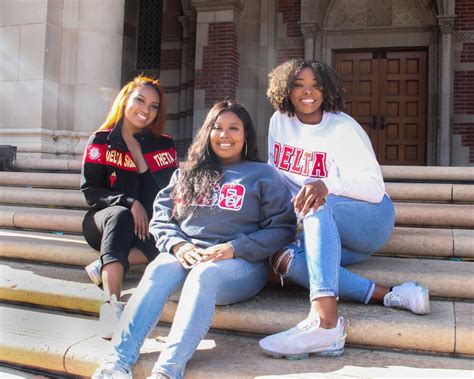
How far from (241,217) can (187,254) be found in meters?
0.34

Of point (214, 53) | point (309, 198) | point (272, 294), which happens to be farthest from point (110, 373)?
point (214, 53)

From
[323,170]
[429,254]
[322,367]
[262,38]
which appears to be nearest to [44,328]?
[322,367]

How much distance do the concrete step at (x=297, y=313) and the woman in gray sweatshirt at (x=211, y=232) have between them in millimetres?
134

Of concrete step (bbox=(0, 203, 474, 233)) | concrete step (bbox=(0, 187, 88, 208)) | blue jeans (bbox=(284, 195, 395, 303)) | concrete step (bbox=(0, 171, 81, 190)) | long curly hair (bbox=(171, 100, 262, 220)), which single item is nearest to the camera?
blue jeans (bbox=(284, 195, 395, 303))

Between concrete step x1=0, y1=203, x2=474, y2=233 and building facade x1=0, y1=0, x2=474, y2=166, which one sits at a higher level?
building facade x1=0, y1=0, x2=474, y2=166

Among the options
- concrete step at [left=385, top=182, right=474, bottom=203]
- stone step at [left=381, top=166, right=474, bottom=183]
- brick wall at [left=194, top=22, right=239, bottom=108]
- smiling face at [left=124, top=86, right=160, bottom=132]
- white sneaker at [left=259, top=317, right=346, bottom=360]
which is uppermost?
brick wall at [left=194, top=22, right=239, bottom=108]

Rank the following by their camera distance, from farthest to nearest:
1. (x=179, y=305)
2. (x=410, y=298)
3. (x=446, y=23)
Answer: (x=446, y=23) < (x=410, y=298) < (x=179, y=305)

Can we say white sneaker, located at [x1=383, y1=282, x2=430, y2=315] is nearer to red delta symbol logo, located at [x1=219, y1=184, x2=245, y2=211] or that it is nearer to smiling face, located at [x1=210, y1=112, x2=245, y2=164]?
red delta symbol logo, located at [x1=219, y1=184, x2=245, y2=211]

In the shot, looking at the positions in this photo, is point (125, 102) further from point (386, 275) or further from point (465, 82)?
point (465, 82)

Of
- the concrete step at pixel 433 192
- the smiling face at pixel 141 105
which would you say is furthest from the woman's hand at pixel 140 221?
the concrete step at pixel 433 192

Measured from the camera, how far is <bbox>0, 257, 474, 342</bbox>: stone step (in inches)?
107

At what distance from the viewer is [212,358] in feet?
8.13

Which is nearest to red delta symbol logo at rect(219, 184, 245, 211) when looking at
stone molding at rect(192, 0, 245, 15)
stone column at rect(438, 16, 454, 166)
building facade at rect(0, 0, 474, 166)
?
building facade at rect(0, 0, 474, 166)

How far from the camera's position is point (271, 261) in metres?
2.86
